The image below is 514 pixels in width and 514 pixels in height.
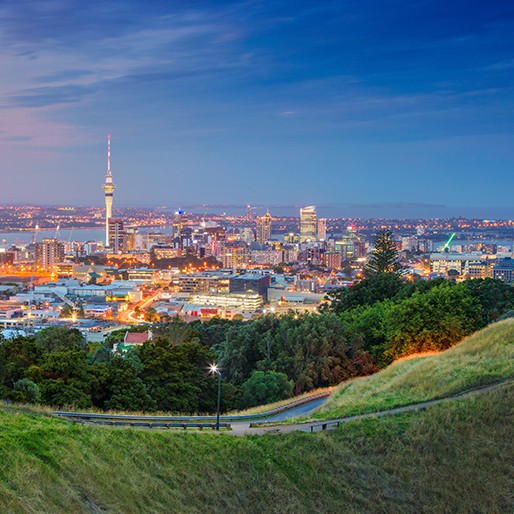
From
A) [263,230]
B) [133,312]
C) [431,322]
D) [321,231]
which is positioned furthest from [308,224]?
[431,322]

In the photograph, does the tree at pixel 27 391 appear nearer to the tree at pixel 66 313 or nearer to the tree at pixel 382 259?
the tree at pixel 382 259

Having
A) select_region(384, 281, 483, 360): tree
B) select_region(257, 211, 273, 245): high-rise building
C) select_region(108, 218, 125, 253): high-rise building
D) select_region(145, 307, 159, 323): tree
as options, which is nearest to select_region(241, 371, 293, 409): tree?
select_region(384, 281, 483, 360): tree

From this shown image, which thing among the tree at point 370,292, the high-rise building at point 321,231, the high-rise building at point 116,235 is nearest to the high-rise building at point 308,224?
the high-rise building at point 321,231

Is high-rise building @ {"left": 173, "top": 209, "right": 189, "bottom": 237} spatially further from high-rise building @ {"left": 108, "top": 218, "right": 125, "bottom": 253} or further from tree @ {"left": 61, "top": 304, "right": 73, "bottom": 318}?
tree @ {"left": 61, "top": 304, "right": 73, "bottom": 318}

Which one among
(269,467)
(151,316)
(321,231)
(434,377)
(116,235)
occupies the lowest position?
(151,316)

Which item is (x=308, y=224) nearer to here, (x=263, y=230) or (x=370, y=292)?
(x=263, y=230)

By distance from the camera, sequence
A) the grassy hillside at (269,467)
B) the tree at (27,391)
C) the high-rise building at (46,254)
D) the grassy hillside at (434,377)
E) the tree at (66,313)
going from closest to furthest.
Result: the grassy hillside at (269,467) < the grassy hillside at (434,377) < the tree at (27,391) < the tree at (66,313) < the high-rise building at (46,254)
